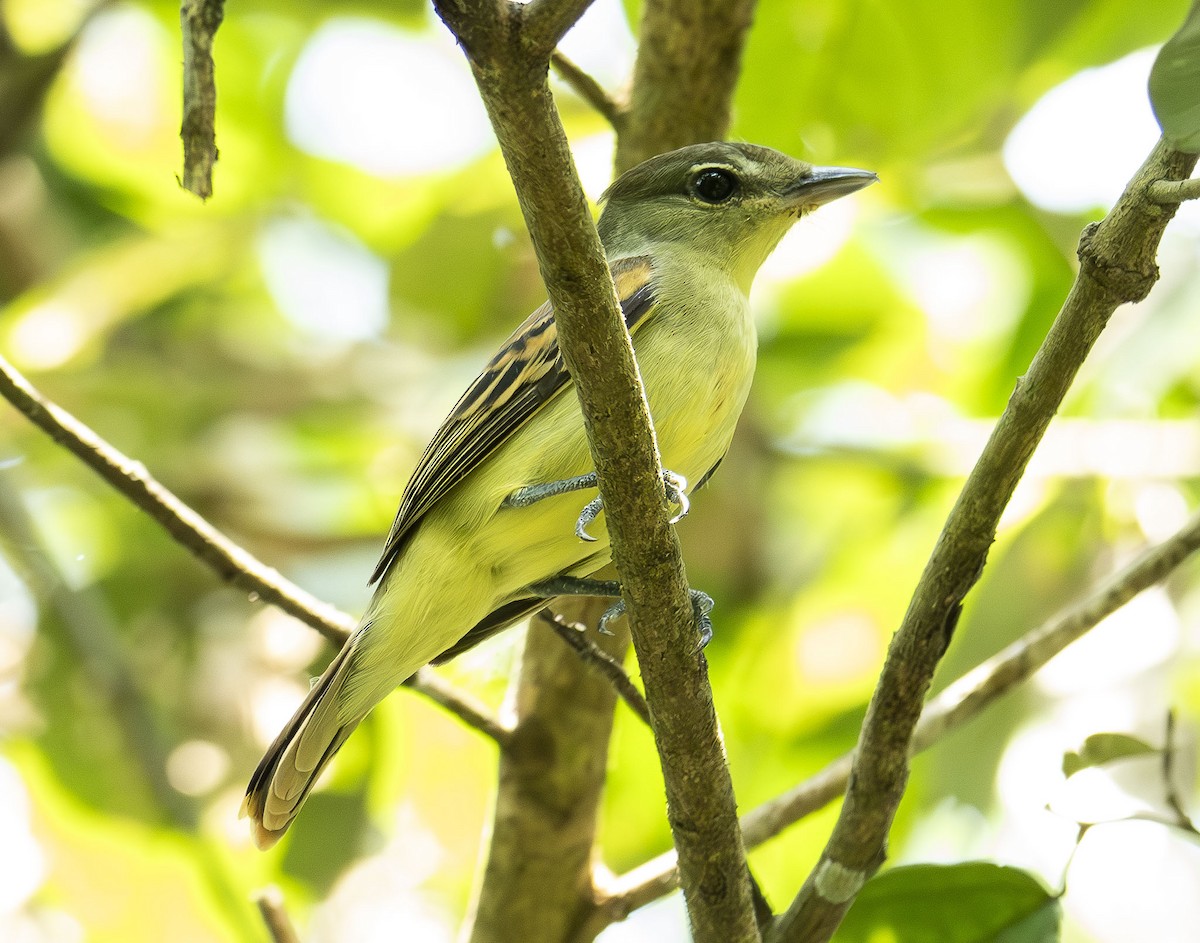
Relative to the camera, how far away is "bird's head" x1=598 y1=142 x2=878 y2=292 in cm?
393

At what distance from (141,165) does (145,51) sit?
527 mm

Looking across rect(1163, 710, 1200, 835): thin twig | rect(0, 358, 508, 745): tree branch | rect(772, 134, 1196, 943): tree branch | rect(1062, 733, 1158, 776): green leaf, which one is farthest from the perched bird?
rect(1163, 710, 1200, 835): thin twig

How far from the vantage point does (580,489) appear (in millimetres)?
3133

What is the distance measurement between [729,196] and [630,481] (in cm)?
197

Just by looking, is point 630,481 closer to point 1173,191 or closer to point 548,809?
point 1173,191

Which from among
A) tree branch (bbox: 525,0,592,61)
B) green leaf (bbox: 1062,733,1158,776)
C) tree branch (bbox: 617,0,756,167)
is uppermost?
tree branch (bbox: 617,0,756,167)

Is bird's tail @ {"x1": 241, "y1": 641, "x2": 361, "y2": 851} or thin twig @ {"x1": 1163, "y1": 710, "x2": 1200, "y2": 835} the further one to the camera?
bird's tail @ {"x1": 241, "y1": 641, "x2": 361, "y2": 851}

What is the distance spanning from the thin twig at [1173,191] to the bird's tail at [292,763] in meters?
2.10

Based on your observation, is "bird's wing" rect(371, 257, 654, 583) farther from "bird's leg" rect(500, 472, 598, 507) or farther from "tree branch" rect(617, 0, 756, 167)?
"tree branch" rect(617, 0, 756, 167)

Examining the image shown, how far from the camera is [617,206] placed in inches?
165

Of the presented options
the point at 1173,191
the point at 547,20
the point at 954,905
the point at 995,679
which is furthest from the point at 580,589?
the point at 547,20

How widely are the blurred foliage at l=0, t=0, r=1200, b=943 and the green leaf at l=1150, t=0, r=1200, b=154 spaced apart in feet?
6.74

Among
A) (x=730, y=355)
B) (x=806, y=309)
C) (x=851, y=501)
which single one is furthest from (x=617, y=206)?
(x=851, y=501)

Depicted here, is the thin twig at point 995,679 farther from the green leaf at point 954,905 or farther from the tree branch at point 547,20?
the tree branch at point 547,20
